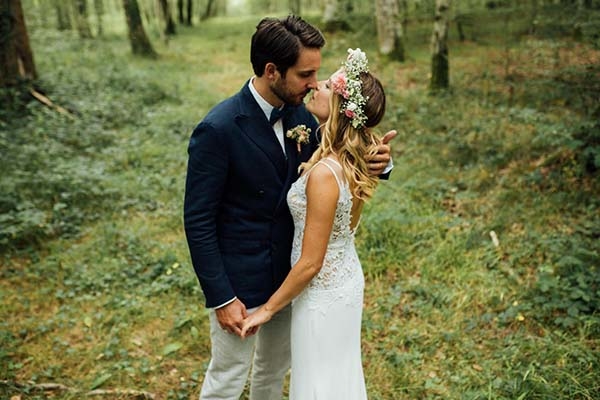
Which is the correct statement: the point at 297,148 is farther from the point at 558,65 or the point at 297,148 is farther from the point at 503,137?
the point at 558,65

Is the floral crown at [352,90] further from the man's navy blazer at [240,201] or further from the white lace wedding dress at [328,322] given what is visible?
the white lace wedding dress at [328,322]

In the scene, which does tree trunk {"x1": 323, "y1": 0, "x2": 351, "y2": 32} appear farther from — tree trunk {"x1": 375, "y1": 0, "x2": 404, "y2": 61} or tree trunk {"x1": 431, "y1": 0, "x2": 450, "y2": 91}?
tree trunk {"x1": 431, "y1": 0, "x2": 450, "y2": 91}

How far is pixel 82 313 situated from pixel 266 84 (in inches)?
127

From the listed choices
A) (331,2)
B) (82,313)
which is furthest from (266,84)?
(331,2)

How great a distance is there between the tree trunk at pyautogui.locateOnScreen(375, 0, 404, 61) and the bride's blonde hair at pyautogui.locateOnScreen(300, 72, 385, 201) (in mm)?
10606

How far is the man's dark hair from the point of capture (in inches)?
91.7

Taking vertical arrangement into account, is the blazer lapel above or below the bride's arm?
above

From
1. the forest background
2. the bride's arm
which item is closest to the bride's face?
the bride's arm

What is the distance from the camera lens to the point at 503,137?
7.44 metres

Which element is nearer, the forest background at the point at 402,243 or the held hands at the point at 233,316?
the held hands at the point at 233,316

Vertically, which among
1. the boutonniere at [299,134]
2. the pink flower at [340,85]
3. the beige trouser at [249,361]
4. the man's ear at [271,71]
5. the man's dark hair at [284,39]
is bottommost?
the beige trouser at [249,361]

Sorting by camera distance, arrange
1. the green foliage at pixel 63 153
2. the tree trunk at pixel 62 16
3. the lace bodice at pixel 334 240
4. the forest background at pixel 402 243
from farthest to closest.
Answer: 1. the tree trunk at pixel 62 16
2. the green foliage at pixel 63 153
3. the forest background at pixel 402 243
4. the lace bodice at pixel 334 240

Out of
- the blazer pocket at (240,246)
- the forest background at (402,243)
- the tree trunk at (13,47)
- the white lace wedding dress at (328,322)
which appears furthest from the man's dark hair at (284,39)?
the tree trunk at (13,47)

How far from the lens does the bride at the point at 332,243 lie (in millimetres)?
2371
